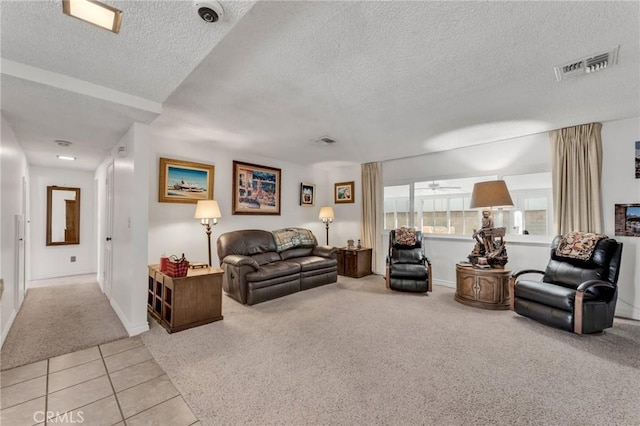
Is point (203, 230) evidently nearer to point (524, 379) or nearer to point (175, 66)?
point (175, 66)

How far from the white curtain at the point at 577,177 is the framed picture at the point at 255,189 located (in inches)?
181

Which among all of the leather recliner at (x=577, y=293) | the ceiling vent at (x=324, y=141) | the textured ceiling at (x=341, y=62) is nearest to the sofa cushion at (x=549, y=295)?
the leather recliner at (x=577, y=293)

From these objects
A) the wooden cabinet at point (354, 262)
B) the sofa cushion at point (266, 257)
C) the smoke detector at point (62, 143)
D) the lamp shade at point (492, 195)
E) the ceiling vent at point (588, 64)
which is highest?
the ceiling vent at point (588, 64)

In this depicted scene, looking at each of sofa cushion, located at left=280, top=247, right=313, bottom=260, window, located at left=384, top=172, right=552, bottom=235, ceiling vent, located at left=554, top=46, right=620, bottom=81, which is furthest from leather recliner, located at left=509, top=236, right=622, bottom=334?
sofa cushion, located at left=280, top=247, right=313, bottom=260

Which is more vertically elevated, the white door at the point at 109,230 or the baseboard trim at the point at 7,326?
the white door at the point at 109,230

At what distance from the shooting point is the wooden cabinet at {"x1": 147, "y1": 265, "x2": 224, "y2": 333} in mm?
2883

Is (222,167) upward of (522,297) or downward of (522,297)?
upward

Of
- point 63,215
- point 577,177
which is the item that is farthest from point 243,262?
point 577,177

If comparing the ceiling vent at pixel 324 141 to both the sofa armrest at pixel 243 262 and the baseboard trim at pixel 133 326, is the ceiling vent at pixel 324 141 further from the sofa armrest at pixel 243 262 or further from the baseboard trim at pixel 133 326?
the baseboard trim at pixel 133 326

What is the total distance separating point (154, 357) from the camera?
2361 millimetres

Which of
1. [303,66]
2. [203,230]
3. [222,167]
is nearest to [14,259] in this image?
[203,230]

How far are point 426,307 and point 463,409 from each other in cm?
203

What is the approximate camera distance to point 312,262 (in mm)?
4688

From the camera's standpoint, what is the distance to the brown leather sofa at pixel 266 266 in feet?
12.6
